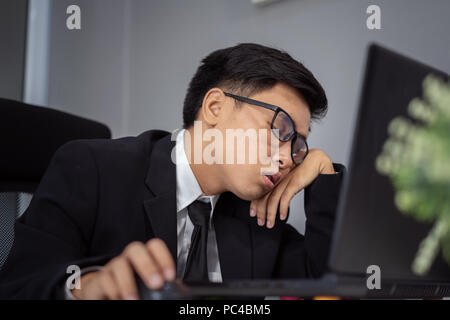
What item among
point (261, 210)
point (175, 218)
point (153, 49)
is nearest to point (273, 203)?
point (261, 210)

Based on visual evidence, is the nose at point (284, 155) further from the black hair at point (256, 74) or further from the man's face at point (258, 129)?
the black hair at point (256, 74)

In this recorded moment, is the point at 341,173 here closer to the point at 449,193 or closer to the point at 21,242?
the point at 449,193

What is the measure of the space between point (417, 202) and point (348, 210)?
108mm

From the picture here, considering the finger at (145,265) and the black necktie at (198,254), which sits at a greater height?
the finger at (145,265)

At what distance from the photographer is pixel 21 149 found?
1101 millimetres

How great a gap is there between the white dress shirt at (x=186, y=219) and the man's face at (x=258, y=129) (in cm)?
8

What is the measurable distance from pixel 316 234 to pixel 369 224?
23.9 inches

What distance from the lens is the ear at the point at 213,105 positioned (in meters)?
1.10

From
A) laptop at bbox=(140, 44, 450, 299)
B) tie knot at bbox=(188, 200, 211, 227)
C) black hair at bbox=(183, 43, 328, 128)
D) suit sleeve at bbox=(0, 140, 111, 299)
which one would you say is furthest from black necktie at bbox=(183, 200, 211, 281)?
laptop at bbox=(140, 44, 450, 299)

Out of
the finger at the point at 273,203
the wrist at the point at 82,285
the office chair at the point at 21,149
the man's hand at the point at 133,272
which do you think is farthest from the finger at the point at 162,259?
the office chair at the point at 21,149

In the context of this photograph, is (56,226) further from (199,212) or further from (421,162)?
(421,162)

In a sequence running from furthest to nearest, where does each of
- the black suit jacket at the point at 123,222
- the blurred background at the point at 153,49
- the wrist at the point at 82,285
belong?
1. the blurred background at the point at 153,49
2. the black suit jacket at the point at 123,222
3. the wrist at the point at 82,285

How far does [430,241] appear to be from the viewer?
53 cm
